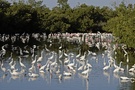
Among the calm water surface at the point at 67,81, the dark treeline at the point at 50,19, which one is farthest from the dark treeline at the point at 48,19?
the calm water surface at the point at 67,81

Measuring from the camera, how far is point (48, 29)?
65812mm

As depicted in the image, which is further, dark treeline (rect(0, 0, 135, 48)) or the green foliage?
dark treeline (rect(0, 0, 135, 48))

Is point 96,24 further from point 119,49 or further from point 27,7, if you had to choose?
point 119,49

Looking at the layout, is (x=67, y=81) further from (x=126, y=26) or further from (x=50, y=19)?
(x=50, y=19)

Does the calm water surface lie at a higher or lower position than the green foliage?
lower

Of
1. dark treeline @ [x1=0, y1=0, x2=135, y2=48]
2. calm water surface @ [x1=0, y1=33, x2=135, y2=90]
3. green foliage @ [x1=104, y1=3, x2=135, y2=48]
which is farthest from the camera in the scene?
dark treeline @ [x1=0, y1=0, x2=135, y2=48]

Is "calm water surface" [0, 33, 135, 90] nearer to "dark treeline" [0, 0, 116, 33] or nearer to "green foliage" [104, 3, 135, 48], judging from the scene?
"green foliage" [104, 3, 135, 48]

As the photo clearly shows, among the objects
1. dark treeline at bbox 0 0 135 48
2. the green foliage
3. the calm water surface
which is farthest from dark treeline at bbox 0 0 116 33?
the calm water surface

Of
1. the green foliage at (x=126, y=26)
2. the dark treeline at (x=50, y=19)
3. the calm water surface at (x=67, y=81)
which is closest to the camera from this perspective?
the calm water surface at (x=67, y=81)

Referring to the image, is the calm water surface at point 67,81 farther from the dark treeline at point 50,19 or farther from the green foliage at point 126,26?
the dark treeline at point 50,19

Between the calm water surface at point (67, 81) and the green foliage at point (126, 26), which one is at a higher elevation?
the green foliage at point (126, 26)

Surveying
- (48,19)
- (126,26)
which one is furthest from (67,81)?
(48,19)

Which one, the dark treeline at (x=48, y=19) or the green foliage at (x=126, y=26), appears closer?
the green foliage at (x=126, y=26)

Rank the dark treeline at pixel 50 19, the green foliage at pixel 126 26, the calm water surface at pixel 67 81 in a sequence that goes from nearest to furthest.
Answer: the calm water surface at pixel 67 81 → the green foliage at pixel 126 26 → the dark treeline at pixel 50 19
